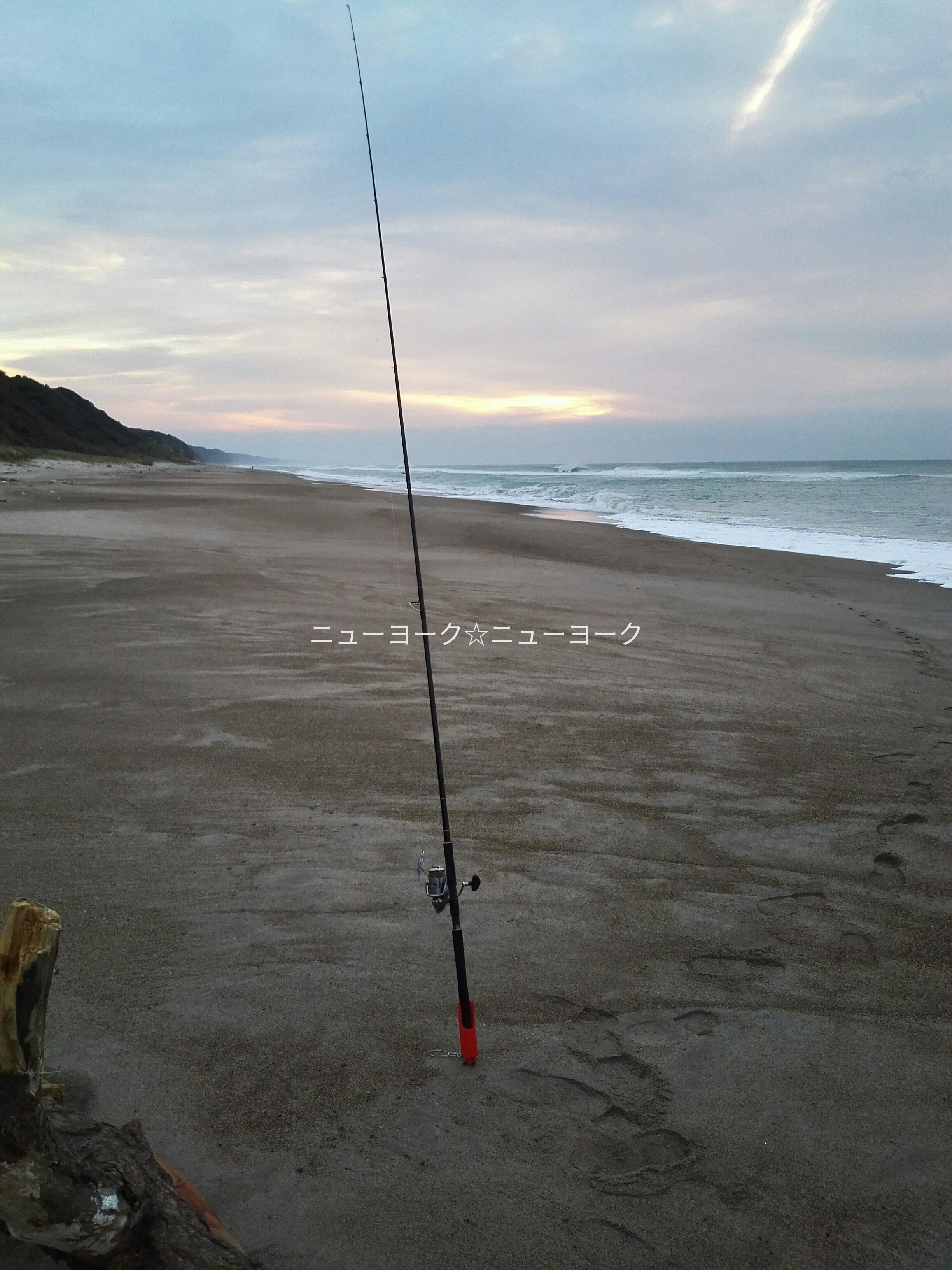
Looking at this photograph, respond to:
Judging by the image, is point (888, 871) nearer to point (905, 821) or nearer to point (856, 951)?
point (905, 821)

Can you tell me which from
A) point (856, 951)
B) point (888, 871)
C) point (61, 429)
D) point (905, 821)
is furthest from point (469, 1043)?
point (61, 429)

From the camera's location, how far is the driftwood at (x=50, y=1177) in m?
1.43

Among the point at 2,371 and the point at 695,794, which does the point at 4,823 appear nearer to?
the point at 695,794

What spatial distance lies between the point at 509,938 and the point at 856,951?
3.92 feet

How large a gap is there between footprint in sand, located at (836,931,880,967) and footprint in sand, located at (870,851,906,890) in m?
0.39

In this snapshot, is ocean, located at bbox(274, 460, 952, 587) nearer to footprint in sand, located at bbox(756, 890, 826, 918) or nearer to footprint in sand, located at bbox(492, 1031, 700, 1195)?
footprint in sand, located at bbox(756, 890, 826, 918)

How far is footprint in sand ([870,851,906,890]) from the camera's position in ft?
10.8

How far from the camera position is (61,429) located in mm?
65188

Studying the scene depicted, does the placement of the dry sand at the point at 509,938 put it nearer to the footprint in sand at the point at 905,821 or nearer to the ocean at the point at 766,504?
the footprint in sand at the point at 905,821

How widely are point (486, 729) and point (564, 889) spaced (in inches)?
66.9

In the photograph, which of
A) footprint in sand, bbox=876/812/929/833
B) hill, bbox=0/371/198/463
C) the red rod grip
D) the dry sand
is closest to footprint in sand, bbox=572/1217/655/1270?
the dry sand

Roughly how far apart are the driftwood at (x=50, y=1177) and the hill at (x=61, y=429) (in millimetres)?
39827

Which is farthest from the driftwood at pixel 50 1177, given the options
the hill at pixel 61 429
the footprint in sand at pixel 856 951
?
the hill at pixel 61 429

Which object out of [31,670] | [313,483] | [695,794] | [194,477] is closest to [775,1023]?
[695,794]
